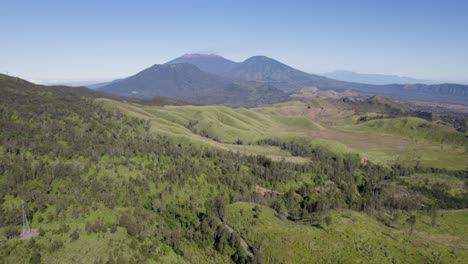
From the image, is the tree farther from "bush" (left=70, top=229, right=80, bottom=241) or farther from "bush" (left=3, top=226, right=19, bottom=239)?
"bush" (left=3, top=226, right=19, bottom=239)

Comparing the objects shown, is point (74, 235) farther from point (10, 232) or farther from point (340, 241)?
point (340, 241)

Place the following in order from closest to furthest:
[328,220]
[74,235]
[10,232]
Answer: [10,232], [74,235], [328,220]

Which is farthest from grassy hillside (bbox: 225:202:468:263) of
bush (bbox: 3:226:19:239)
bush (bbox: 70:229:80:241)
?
bush (bbox: 3:226:19:239)

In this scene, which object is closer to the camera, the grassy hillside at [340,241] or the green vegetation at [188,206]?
the grassy hillside at [340,241]

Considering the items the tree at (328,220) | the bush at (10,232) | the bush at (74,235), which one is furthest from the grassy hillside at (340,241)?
the bush at (10,232)

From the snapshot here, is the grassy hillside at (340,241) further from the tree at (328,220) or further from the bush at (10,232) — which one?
the bush at (10,232)

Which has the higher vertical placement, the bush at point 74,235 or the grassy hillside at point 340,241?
the bush at point 74,235

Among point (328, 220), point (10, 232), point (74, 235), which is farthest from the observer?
point (328, 220)

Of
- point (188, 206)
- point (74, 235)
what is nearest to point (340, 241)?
point (188, 206)

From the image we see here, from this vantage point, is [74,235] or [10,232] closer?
[10,232]

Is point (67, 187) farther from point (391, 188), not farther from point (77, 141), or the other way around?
point (391, 188)

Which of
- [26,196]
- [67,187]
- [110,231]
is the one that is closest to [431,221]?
[110,231]
